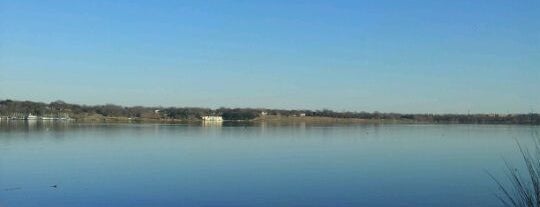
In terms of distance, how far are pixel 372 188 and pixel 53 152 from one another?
19584 mm

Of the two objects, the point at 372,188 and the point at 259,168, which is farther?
the point at 259,168

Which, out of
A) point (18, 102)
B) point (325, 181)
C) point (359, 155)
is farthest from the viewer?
point (18, 102)

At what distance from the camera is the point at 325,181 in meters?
21.0

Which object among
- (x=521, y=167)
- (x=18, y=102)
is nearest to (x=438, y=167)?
(x=521, y=167)

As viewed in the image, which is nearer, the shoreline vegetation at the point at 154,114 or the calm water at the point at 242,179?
the calm water at the point at 242,179

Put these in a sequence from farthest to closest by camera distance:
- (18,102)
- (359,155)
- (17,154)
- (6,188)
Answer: (18,102) < (359,155) < (17,154) < (6,188)

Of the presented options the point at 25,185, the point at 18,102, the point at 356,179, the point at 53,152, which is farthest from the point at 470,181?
the point at 18,102

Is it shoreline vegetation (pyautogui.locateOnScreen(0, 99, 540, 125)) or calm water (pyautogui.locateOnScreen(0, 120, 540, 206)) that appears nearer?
calm water (pyautogui.locateOnScreen(0, 120, 540, 206))

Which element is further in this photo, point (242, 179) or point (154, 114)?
point (154, 114)

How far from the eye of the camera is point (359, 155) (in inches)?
1305

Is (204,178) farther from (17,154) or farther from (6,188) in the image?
(17,154)

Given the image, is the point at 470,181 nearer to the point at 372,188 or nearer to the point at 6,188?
the point at 372,188

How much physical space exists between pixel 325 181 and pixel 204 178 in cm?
425

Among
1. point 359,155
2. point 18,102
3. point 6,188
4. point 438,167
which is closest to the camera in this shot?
point 6,188
